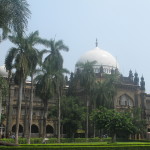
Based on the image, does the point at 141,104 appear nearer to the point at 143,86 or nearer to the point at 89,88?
the point at 143,86

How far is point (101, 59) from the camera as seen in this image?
223ft

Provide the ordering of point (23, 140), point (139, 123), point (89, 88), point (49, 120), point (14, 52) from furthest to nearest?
point (49, 120), point (139, 123), point (89, 88), point (23, 140), point (14, 52)

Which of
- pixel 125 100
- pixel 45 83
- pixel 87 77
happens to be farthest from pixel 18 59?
pixel 125 100

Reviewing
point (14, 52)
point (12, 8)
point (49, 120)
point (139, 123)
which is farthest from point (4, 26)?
point (49, 120)

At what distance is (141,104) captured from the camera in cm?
6438

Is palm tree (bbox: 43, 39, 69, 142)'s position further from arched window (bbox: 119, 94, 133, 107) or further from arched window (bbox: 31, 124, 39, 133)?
arched window (bbox: 119, 94, 133, 107)

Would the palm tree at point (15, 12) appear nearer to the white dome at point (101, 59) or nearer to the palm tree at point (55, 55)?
the palm tree at point (55, 55)

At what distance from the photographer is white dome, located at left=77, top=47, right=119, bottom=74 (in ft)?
221

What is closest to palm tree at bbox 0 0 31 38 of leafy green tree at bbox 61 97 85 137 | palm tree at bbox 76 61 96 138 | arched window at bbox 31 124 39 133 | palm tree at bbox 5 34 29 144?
palm tree at bbox 5 34 29 144

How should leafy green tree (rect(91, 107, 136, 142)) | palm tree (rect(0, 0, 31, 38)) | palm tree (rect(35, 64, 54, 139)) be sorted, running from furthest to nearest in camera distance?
palm tree (rect(35, 64, 54, 139)) → leafy green tree (rect(91, 107, 136, 142)) → palm tree (rect(0, 0, 31, 38))

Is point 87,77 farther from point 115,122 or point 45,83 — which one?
point 115,122

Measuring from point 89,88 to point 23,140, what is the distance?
14071 mm

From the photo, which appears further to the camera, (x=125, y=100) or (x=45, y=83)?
(x=125, y=100)

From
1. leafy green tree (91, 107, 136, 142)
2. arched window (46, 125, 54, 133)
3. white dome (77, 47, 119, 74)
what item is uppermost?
white dome (77, 47, 119, 74)
